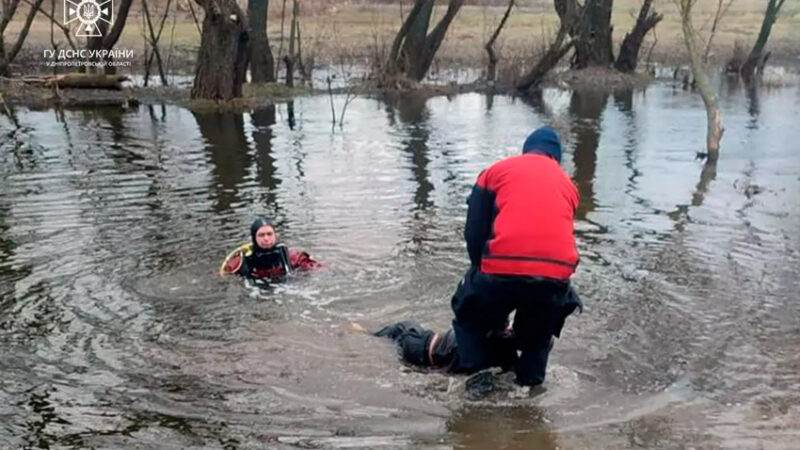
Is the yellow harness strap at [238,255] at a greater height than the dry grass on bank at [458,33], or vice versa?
the dry grass on bank at [458,33]

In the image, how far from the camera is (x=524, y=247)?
5.86 metres

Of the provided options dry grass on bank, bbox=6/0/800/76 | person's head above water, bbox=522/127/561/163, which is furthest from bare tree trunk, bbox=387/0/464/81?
person's head above water, bbox=522/127/561/163

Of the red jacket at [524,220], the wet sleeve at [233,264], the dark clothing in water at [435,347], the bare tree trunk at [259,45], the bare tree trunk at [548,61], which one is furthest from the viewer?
the bare tree trunk at [548,61]

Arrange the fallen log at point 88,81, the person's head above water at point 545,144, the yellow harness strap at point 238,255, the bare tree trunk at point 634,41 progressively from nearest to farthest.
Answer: the person's head above water at point 545,144 → the yellow harness strap at point 238,255 → the fallen log at point 88,81 → the bare tree trunk at point 634,41

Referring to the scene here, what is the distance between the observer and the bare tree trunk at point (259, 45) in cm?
2977

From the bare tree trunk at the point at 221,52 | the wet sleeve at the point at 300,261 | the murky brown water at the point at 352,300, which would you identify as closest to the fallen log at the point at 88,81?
the bare tree trunk at the point at 221,52

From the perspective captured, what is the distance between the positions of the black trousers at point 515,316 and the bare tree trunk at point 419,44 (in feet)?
82.6

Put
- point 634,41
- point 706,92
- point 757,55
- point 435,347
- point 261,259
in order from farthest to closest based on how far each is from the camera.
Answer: point 757,55, point 634,41, point 706,92, point 261,259, point 435,347

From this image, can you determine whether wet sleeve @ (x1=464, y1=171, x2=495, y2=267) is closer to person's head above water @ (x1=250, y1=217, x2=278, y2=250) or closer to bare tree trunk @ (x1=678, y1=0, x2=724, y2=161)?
person's head above water @ (x1=250, y1=217, x2=278, y2=250)

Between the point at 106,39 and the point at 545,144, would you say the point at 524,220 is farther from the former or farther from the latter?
the point at 106,39

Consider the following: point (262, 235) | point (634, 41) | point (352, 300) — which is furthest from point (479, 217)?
point (634, 41)

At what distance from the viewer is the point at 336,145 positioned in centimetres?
1931

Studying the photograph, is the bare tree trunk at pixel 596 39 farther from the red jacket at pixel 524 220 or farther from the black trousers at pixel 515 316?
the red jacket at pixel 524 220

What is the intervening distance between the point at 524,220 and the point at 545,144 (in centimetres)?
69
